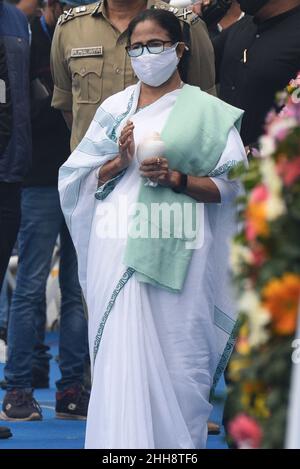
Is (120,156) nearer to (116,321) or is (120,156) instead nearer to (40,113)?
(116,321)

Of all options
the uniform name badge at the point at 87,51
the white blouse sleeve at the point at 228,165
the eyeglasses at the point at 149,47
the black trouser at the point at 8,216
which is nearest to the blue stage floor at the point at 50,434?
the black trouser at the point at 8,216

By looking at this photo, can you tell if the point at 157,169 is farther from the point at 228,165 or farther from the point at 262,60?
the point at 262,60

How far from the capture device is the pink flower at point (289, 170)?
338 cm

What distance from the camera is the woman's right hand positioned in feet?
19.2

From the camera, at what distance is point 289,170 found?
11.2 feet

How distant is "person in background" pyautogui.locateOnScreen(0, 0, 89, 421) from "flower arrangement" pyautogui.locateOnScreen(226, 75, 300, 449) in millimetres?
4165

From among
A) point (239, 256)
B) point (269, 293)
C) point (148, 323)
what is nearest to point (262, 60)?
point (148, 323)

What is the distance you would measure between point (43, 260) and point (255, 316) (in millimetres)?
4648

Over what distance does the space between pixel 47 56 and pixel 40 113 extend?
0.33 metres

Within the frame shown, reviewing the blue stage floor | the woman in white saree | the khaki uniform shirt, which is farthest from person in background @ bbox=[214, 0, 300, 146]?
the blue stage floor

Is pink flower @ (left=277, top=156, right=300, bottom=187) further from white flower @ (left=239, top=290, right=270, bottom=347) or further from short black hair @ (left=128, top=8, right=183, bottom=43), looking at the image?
short black hair @ (left=128, top=8, right=183, bottom=43)

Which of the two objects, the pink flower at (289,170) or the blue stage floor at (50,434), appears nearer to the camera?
the pink flower at (289,170)

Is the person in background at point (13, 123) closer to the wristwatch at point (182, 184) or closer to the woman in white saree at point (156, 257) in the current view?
the woman in white saree at point (156, 257)

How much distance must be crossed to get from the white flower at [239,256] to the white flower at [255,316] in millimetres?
102
